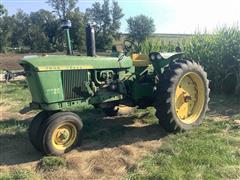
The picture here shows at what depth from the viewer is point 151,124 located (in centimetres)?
710

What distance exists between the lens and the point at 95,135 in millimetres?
6426

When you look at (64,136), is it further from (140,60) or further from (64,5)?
(64,5)

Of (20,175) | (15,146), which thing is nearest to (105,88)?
(15,146)

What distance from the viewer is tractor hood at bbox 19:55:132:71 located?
5473 millimetres

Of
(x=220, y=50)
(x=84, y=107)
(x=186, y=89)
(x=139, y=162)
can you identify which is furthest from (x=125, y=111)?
(x=220, y=50)

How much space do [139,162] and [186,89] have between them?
218 centimetres

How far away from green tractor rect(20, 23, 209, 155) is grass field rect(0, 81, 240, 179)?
0.29 metres

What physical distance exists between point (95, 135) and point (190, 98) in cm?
179

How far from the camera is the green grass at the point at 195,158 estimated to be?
4.68 meters

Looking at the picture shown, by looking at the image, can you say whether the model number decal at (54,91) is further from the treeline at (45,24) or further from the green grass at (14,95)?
the treeline at (45,24)

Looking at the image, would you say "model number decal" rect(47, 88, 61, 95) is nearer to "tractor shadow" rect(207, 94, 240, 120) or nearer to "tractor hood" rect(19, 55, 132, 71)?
"tractor hood" rect(19, 55, 132, 71)

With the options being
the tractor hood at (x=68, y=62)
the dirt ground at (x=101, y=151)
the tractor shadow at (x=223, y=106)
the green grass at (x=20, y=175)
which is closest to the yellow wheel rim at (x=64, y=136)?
the dirt ground at (x=101, y=151)

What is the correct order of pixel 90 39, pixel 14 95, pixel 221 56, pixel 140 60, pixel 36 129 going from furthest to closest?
pixel 14 95 < pixel 221 56 < pixel 140 60 < pixel 90 39 < pixel 36 129

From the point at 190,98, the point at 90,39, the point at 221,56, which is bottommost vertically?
the point at 190,98
